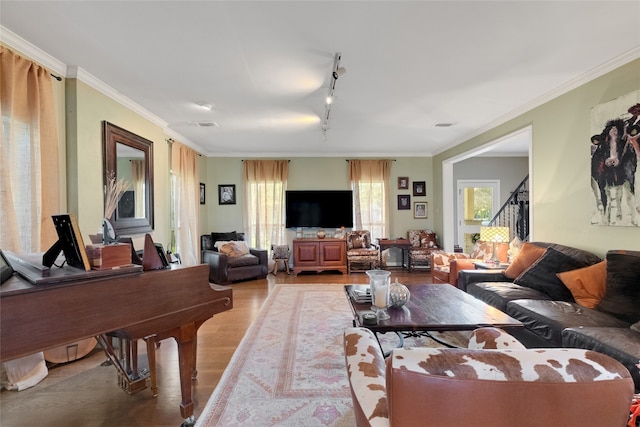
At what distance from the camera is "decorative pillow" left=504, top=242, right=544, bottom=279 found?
321 centimetres

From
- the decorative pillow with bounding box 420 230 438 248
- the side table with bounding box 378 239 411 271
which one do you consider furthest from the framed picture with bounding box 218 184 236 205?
the decorative pillow with bounding box 420 230 438 248

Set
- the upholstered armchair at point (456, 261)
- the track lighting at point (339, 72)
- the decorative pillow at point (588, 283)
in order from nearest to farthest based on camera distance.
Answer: the decorative pillow at point (588, 283) < the track lighting at point (339, 72) < the upholstered armchair at point (456, 261)

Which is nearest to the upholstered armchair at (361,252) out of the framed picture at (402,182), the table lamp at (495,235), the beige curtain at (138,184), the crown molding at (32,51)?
the framed picture at (402,182)

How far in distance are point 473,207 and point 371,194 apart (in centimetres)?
283

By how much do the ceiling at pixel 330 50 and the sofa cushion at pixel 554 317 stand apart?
2.12m

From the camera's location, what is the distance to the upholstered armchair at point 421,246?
614cm

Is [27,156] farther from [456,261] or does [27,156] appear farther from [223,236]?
[456,261]

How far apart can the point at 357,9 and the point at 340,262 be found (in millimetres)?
4790

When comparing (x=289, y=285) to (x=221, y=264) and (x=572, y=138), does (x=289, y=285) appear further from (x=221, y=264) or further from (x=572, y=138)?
(x=572, y=138)

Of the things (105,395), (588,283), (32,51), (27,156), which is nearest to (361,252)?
(588,283)

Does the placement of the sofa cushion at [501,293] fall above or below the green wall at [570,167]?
below

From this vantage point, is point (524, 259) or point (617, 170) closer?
point (617, 170)

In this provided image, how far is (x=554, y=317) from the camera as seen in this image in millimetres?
2199

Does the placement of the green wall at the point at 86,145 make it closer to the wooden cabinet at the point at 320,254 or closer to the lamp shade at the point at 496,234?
the wooden cabinet at the point at 320,254
